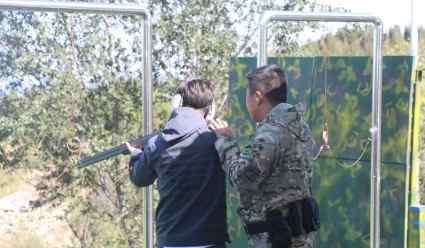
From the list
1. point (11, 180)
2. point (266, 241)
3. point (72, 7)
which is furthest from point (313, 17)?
point (11, 180)

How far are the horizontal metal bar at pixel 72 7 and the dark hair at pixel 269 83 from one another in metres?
1.29

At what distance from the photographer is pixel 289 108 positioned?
2.80m

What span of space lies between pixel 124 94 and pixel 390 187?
2.29 meters

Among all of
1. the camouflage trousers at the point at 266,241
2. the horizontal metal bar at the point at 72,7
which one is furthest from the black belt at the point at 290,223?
the horizontal metal bar at the point at 72,7

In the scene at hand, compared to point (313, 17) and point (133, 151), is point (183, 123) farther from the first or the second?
point (313, 17)

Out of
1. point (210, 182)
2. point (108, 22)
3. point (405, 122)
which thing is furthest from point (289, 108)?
point (108, 22)

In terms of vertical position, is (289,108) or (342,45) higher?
(342,45)

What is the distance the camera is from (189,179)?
2.92 metres

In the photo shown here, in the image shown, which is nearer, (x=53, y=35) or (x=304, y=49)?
(x=53, y=35)

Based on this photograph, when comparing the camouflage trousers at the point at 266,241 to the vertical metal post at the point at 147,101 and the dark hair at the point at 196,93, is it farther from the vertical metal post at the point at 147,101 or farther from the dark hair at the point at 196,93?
the vertical metal post at the point at 147,101

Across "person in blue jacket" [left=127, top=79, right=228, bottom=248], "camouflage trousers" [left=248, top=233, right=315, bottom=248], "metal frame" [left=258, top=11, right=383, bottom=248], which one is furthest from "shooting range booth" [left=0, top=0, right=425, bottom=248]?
"camouflage trousers" [left=248, top=233, right=315, bottom=248]

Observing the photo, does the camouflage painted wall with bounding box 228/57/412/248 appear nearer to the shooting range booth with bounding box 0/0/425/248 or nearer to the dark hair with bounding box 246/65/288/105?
the shooting range booth with bounding box 0/0/425/248

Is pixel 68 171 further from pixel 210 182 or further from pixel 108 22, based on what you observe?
pixel 210 182

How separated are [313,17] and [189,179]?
1.78 meters
